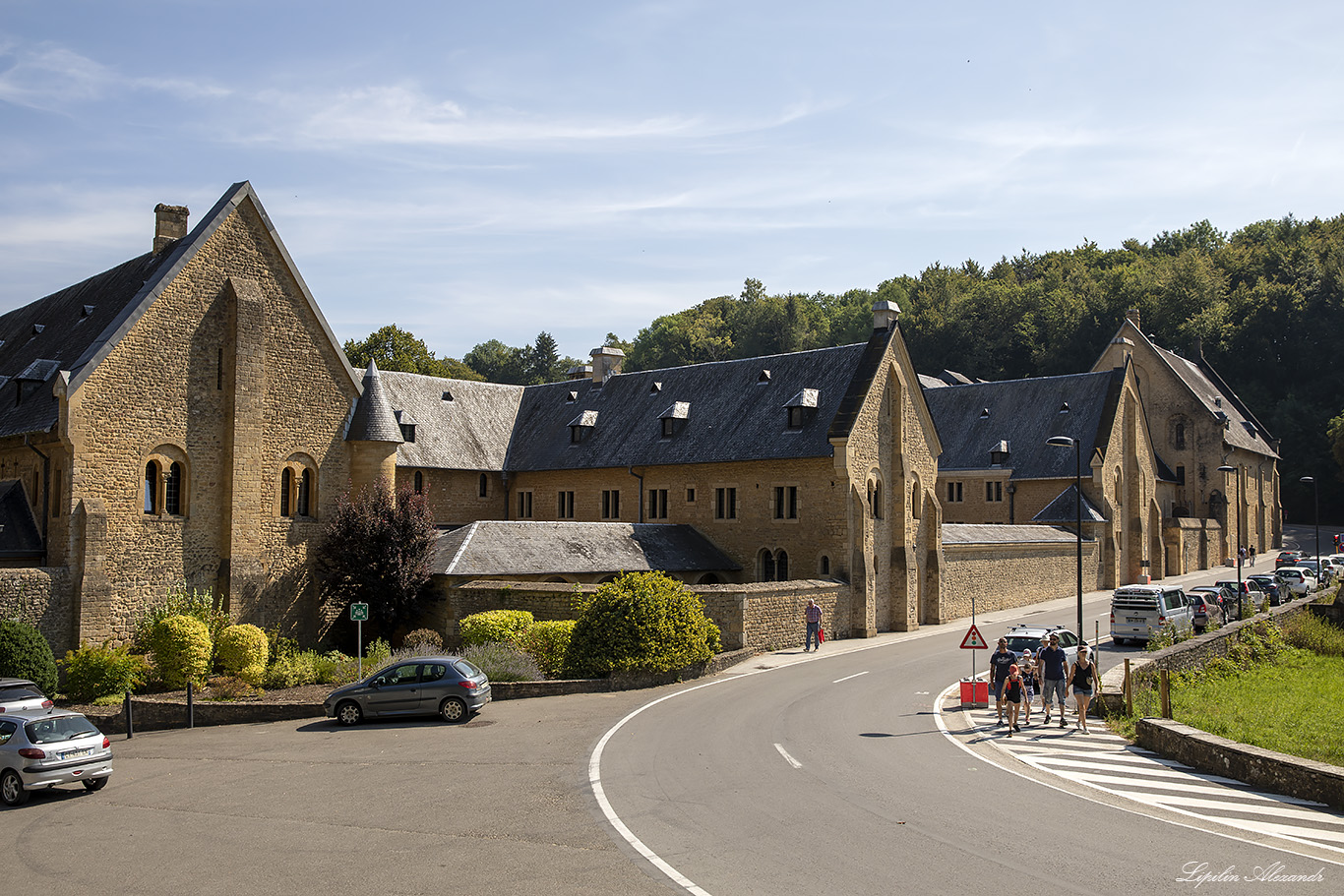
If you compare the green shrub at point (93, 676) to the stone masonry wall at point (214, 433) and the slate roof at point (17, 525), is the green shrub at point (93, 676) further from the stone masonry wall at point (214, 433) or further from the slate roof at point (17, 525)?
the slate roof at point (17, 525)

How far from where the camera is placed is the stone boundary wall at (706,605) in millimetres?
30516

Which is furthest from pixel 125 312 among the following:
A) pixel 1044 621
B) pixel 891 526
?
pixel 1044 621

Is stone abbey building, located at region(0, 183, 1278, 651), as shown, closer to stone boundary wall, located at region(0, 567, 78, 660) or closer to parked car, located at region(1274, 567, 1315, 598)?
stone boundary wall, located at region(0, 567, 78, 660)

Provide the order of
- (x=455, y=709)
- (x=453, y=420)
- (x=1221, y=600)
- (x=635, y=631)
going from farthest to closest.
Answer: (x=453, y=420) → (x=1221, y=600) → (x=635, y=631) → (x=455, y=709)

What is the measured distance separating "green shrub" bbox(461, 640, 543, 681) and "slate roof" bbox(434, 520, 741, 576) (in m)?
5.57

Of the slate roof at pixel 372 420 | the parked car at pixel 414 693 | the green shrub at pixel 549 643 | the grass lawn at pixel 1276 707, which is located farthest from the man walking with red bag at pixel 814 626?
the slate roof at pixel 372 420

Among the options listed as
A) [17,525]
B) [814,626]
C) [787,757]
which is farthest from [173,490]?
[787,757]

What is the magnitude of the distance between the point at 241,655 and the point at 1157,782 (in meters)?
22.7

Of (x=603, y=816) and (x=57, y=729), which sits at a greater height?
(x=57, y=729)

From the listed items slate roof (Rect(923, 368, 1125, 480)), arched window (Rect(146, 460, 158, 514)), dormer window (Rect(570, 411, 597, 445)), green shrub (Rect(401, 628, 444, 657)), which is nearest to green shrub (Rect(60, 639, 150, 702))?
arched window (Rect(146, 460, 158, 514))

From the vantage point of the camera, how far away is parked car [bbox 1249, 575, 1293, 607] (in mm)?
45156

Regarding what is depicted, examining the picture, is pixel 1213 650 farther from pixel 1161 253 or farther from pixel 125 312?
pixel 1161 253

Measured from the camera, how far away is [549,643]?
92.2 ft

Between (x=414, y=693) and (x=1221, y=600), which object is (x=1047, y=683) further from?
(x=1221, y=600)
